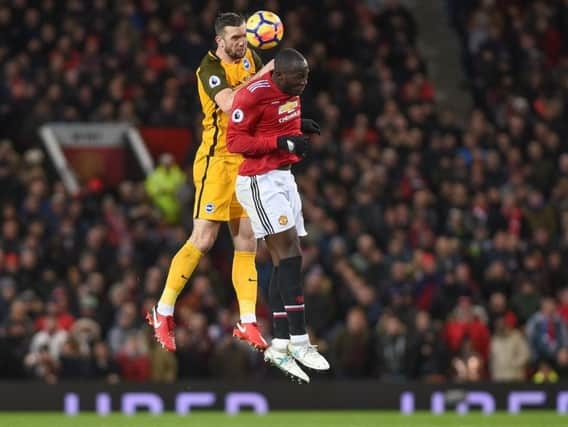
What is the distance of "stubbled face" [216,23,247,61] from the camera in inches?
460

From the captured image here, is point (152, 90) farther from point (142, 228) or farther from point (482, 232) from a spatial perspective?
point (482, 232)

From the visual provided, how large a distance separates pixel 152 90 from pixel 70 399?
5488 mm

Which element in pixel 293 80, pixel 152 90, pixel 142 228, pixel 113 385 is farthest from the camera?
pixel 152 90

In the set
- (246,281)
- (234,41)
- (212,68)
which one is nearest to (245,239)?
(246,281)

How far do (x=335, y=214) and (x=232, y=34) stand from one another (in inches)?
374

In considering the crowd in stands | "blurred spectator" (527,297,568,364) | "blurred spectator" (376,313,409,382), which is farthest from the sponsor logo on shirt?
"blurred spectator" (527,297,568,364)

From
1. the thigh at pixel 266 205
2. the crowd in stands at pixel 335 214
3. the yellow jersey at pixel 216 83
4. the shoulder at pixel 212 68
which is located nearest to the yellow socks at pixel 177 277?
the yellow jersey at pixel 216 83

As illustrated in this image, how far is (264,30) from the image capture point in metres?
11.4

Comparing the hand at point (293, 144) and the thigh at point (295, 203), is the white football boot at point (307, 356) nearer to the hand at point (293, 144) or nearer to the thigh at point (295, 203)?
the thigh at point (295, 203)

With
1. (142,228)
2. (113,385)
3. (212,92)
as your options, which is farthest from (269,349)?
(142,228)

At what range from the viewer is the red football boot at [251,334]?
1198 cm

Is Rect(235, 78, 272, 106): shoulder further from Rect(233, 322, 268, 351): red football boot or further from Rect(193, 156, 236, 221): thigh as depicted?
Rect(233, 322, 268, 351): red football boot

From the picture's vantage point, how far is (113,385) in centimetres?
1850

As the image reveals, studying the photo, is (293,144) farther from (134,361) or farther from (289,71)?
(134,361)
